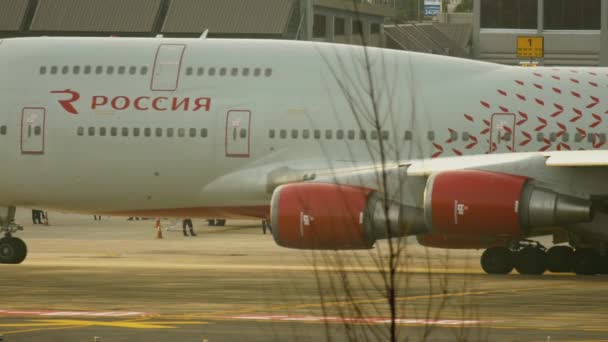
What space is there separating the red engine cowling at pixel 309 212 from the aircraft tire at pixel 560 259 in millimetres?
4763

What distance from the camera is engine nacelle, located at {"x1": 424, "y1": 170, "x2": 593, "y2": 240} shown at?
2538 cm

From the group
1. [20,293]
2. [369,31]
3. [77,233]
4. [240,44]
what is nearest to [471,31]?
[369,31]

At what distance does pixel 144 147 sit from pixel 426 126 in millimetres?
5584

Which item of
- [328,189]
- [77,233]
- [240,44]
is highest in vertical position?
[240,44]

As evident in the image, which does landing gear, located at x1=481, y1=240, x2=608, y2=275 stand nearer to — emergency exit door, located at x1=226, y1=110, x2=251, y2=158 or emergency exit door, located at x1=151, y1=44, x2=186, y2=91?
emergency exit door, located at x1=226, y1=110, x2=251, y2=158

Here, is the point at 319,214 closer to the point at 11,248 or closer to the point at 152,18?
the point at 11,248

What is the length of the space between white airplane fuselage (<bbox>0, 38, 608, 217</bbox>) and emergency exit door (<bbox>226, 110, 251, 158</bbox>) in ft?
0.06

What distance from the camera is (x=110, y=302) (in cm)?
2209

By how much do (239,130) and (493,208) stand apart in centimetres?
592

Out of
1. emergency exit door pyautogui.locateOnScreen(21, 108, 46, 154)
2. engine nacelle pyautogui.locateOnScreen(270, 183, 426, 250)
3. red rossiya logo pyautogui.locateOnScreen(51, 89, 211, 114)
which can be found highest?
red rossiya logo pyautogui.locateOnScreen(51, 89, 211, 114)

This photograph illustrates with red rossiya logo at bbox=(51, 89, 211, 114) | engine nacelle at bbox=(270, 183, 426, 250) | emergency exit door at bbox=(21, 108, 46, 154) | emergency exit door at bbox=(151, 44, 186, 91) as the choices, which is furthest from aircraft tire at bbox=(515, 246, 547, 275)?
emergency exit door at bbox=(21, 108, 46, 154)

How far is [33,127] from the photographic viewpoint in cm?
2959

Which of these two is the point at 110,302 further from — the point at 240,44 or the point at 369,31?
the point at 369,31

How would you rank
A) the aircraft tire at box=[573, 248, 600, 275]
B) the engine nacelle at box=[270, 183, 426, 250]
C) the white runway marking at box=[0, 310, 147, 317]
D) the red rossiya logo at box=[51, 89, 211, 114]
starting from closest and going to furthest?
the white runway marking at box=[0, 310, 147, 317]
the engine nacelle at box=[270, 183, 426, 250]
the aircraft tire at box=[573, 248, 600, 275]
the red rossiya logo at box=[51, 89, 211, 114]
